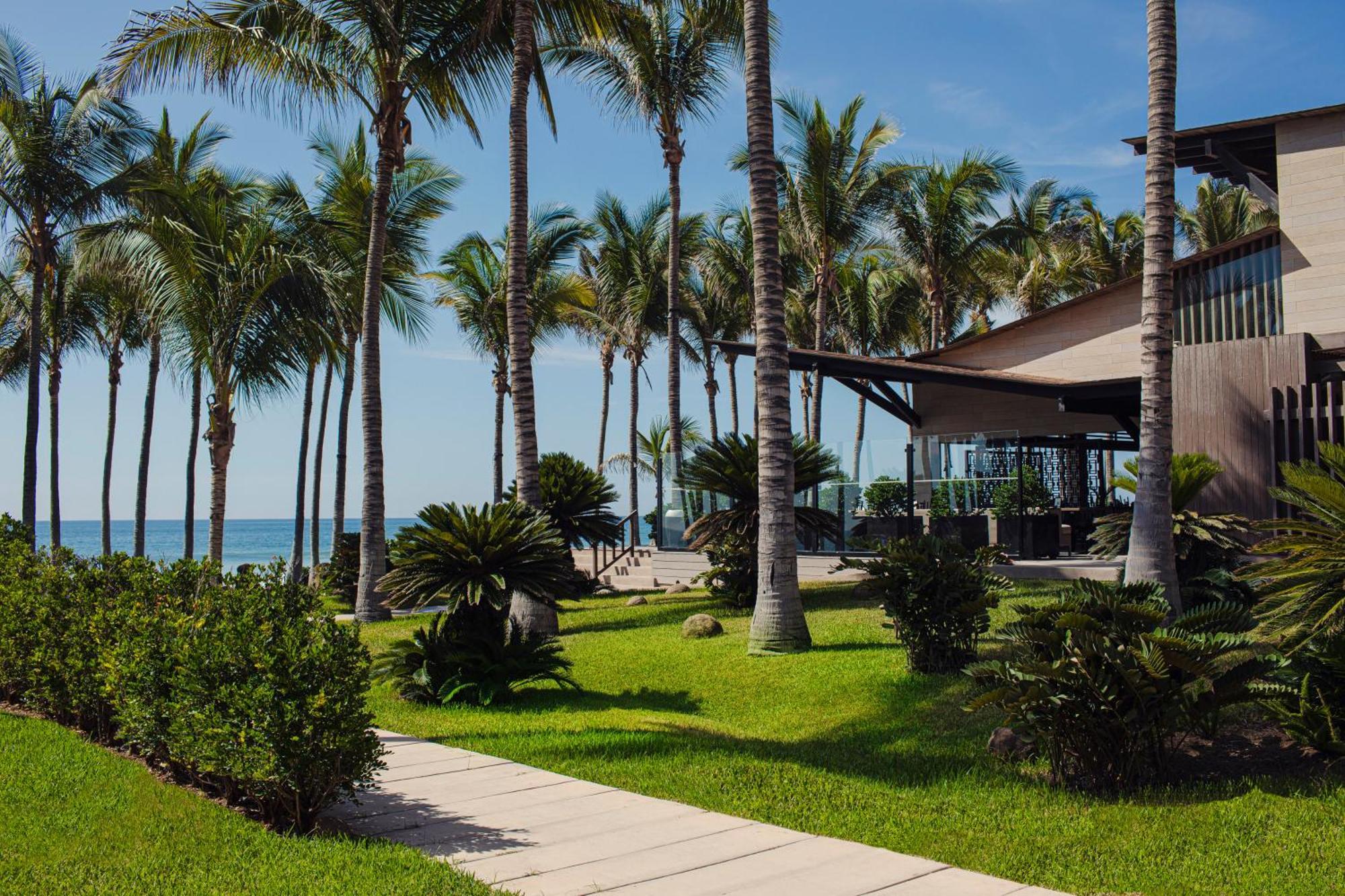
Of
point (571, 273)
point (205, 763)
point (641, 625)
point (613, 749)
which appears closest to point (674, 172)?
point (571, 273)

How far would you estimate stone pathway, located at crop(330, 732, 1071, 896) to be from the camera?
189 inches

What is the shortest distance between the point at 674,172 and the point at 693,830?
73.5ft

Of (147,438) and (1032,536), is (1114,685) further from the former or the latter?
(147,438)

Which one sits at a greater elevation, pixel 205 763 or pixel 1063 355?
pixel 1063 355

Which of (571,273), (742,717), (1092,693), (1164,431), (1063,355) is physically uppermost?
(571,273)

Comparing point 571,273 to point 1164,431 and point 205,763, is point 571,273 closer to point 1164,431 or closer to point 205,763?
point 1164,431

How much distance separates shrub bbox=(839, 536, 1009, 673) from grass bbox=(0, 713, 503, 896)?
6300 mm

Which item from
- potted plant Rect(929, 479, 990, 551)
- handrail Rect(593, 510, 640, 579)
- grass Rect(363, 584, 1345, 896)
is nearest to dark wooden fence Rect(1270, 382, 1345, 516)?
grass Rect(363, 584, 1345, 896)

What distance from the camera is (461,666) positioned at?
35.4 ft

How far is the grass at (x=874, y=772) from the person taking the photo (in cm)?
521

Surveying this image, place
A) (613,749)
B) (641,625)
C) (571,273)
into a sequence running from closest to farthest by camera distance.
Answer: (613,749), (641,625), (571,273)

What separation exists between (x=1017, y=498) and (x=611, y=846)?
13.6 metres

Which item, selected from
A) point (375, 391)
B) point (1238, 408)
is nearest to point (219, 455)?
point (375, 391)

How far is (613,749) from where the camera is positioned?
7934mm
